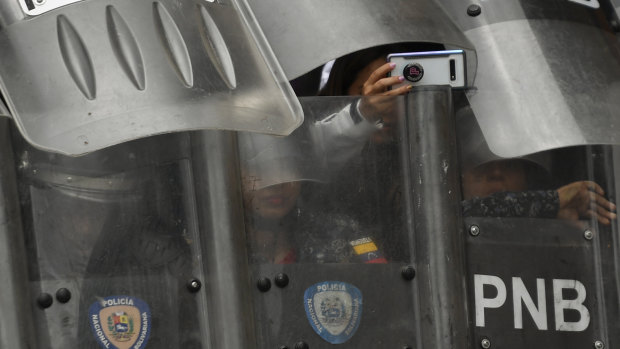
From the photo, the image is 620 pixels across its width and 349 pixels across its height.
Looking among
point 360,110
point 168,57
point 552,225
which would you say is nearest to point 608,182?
point 552,225

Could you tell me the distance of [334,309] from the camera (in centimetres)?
236

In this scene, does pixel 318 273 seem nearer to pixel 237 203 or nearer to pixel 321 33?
pixel 237 203

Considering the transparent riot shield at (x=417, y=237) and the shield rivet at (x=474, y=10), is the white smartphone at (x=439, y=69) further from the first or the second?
the shield rivet at (x=474, y=10)

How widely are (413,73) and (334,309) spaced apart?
0.63 meters

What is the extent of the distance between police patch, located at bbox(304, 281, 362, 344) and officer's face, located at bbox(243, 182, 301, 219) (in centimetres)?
20

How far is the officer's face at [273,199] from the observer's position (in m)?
2.35

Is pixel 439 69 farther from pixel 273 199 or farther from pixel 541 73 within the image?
pixel 273 199

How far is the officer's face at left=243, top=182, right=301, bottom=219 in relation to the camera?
235 cm

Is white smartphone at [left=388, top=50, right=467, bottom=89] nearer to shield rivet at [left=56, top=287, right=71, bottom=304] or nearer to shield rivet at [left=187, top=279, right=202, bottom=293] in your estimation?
shield rivet at [left=187, top=279, right=202, bottom=293]

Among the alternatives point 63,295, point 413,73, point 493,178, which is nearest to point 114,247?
point 63,295

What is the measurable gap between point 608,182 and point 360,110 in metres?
0.69

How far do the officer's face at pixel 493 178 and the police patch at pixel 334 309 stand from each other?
0.40 meters

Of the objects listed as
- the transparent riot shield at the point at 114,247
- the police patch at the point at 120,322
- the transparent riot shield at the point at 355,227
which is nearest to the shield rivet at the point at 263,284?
the transparent riot shield at the point at 355,227

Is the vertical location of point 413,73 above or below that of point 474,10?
below
